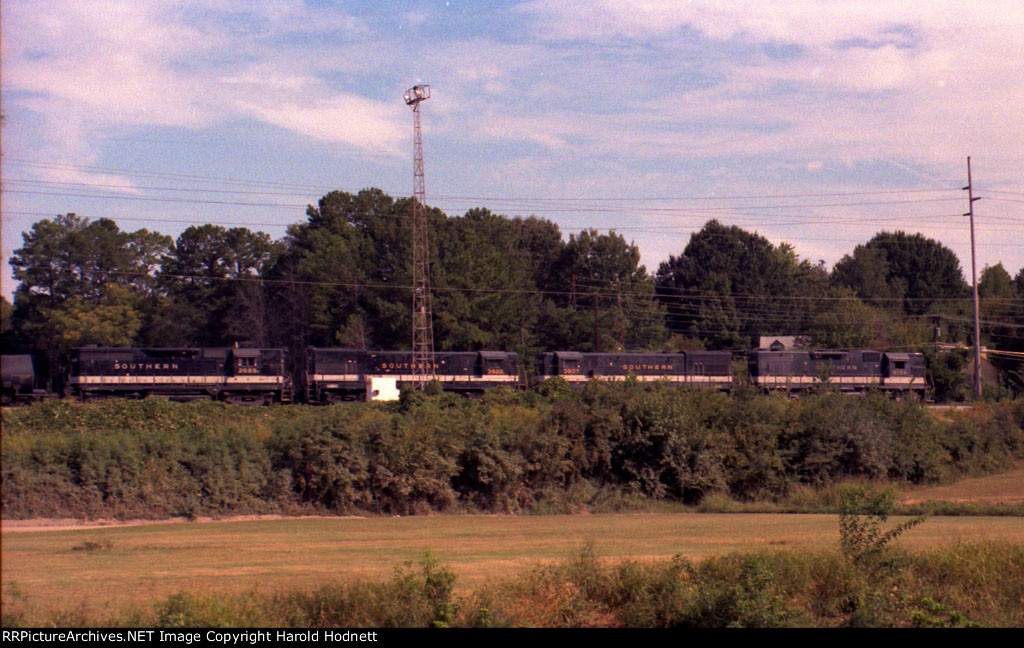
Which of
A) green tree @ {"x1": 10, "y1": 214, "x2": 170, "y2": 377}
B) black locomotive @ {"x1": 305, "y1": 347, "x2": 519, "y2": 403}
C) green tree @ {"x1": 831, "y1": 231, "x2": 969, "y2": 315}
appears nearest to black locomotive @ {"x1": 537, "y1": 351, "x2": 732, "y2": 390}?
black locomotive @ {"x1": 305, "y1": 347, "x2": 519, "y2": 403}

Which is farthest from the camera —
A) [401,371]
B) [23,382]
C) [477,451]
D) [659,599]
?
[401,371]

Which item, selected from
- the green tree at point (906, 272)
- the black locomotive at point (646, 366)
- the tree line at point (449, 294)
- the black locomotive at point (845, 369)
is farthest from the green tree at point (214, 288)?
the green tree at point (906, 272)

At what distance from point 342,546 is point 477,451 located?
1247 centimetres

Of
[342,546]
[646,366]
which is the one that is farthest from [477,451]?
[646,366]

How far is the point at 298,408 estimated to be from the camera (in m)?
44.9

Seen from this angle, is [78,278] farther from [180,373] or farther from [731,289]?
[731,289]

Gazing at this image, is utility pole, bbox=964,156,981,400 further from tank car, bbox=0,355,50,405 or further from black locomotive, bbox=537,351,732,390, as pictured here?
tank car, bbox=0,355,50,405

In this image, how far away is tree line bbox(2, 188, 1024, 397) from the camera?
2212 inches

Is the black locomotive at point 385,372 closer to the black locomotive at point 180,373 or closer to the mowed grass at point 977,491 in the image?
the black locomotive at point 180,373

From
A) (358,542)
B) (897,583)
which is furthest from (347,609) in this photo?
(358,542)

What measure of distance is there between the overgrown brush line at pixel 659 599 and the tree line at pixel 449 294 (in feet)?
119

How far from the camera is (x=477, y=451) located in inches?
1323

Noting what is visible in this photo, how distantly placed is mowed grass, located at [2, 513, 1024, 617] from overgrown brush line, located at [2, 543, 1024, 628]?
1.27 metres

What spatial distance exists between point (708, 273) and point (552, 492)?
5890cm
